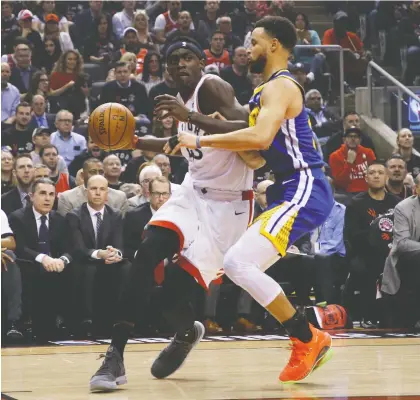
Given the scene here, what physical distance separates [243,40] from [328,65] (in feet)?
6.33

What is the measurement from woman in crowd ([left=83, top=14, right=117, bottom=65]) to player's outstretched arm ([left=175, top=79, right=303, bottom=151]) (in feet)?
31.2

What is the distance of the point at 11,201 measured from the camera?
10.1 meters

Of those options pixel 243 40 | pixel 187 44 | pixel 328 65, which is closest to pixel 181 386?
pixel 187 44

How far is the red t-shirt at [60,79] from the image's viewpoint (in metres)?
13.4

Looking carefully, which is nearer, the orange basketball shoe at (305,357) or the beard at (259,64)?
the orange basketball shoe at (305,357)

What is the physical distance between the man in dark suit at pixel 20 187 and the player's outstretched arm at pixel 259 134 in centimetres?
497

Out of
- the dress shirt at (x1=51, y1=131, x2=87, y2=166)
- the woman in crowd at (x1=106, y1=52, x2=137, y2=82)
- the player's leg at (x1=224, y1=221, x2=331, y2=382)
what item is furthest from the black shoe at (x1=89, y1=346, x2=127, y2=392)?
the woman in crowd at (x1=106, y1=52, x2=137, y2=82)

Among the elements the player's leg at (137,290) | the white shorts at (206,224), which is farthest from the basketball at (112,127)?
the player's leg at (137,290)

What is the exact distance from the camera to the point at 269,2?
1645cm

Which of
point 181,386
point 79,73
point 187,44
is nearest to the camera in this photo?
point 181,386

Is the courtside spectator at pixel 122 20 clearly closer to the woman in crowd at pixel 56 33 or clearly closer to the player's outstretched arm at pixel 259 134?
the woman in crowd at pixel 56 33

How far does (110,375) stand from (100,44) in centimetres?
1031

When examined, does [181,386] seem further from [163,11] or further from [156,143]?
[163,11]

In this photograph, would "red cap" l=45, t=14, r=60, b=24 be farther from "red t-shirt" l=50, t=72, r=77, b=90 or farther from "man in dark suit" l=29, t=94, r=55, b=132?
"man in dark suit" l=29, t=94, r=55, b=132
